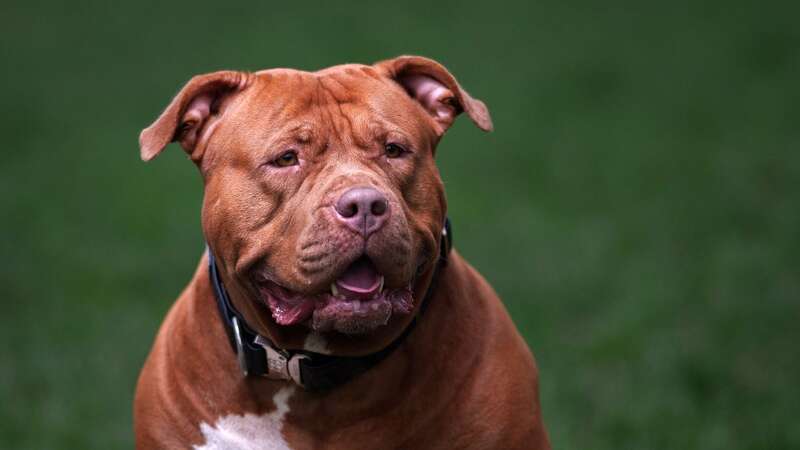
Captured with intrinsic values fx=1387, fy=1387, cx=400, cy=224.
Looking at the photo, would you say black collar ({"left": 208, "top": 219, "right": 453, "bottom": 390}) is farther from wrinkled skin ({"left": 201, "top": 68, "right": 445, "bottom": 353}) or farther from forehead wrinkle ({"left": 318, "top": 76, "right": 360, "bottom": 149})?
forehead wrinkle ({"left": 318, "top": 76, "right": 360, "bottom": 149})

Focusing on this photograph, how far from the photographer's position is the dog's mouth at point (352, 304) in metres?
3.83

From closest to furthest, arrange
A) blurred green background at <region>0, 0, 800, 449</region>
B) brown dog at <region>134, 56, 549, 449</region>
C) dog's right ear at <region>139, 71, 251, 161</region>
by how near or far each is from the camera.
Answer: brown dog at <region>134, 56, 549, 449</region> → dog's right ear at <region>139, 71, 251, 161</region> → blurred green background at <region>0, 0, 800, 449</region>

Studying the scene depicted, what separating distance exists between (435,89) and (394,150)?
1.48 ft

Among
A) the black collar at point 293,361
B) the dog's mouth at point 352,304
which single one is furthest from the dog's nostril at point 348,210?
the black collar at point 293,361

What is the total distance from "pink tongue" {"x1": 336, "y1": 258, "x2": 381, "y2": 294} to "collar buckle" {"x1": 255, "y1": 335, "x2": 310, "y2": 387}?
36cm

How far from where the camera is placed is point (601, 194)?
10523 millimetres

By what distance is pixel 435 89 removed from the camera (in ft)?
14.8

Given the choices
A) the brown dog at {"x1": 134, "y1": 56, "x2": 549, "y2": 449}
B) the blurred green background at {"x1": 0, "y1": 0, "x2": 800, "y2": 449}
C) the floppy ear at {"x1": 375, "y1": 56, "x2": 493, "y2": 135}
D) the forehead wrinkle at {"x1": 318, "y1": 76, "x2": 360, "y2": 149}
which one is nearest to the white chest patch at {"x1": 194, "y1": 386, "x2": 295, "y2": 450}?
the brown dog at {"x1": 134, "y1": 56, "x2": 549, "y2": 449}

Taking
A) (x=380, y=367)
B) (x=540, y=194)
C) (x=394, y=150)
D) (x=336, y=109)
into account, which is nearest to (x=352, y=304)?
(x=380, y=367)

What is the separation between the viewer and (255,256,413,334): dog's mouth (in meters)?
3.83

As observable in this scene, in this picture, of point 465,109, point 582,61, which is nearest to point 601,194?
point 582,61

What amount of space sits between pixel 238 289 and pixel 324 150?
494 mm

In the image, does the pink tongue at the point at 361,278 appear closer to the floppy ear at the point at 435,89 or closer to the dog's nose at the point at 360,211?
the dog's nose at the point at 360,211

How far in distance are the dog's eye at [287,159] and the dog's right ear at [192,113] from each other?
36cm
